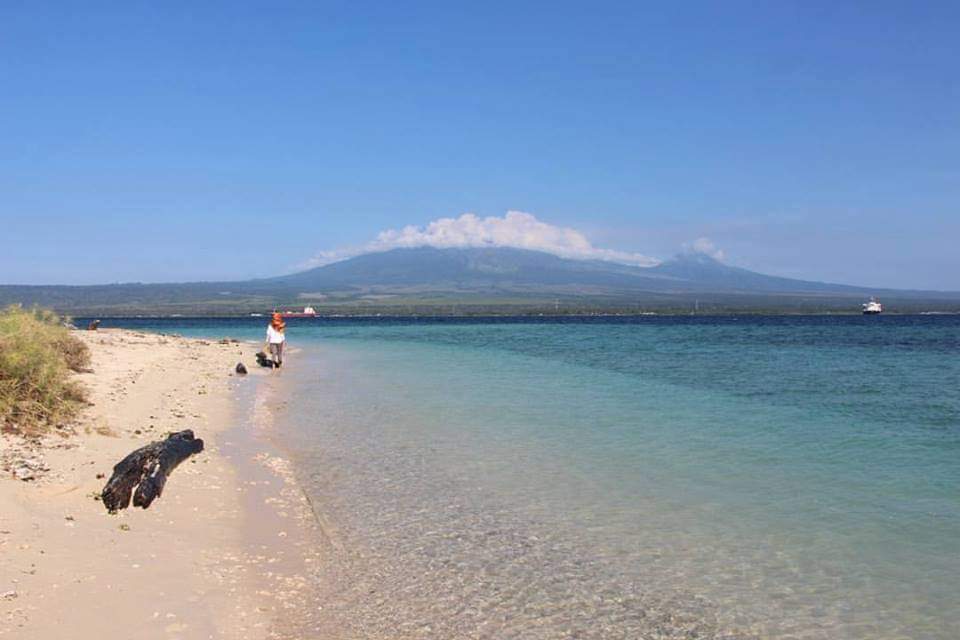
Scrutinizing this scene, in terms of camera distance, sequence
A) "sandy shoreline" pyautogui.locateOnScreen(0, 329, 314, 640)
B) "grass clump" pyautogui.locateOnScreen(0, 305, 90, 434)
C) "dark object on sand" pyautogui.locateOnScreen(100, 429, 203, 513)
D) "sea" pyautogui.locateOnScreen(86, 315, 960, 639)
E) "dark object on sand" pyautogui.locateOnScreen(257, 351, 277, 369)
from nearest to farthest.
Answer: "sandy shoreline" pyautogui.locateOnScreen(0, 329, 314, 640), "sea" pyautogui.locateOnScreen(86, 315, 960, 639), "dark object on sand" pyautogui.locateOnScreen(100, 429, 203, 513), "grass clump" pyautogui.locateOnScreen(0, 305, 90, 434), "dark object on sand" pyautogui.locateOnScreen(257, 351, 277, 369)

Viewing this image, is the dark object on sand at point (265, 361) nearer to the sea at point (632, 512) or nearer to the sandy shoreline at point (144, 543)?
the sea at point (632, 512)

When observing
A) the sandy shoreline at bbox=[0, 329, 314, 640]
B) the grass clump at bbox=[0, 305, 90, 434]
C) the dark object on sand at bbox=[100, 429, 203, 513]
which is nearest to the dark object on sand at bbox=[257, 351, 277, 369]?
the sandy shoreline at bbox=[0, 329, 314, 640]

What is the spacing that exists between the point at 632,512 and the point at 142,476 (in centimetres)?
629

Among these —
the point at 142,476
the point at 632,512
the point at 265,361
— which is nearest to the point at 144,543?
the point at 142,476

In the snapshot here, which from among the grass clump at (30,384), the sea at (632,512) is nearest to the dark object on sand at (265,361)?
the sea at (632,512)

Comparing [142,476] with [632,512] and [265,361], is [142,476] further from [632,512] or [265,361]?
[265,361]

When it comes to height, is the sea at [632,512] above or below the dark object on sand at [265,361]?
above

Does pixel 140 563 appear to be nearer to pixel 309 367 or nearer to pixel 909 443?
pixel 909 443

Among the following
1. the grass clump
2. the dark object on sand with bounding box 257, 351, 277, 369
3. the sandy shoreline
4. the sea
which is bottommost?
the dark object on sand with bounding box 257, 351, 277, 369

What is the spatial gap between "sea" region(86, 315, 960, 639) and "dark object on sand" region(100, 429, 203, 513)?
80.1 inches

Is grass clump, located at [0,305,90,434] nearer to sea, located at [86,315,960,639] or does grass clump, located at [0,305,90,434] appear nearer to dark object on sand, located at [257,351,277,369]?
sea, located at [86,315,960,639]

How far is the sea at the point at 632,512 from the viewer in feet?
23.3

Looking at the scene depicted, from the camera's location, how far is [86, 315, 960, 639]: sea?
7.10 metres

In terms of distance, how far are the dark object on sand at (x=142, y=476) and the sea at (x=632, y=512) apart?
6.68 ft
